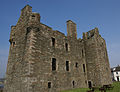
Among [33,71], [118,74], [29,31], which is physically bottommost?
[118,74]

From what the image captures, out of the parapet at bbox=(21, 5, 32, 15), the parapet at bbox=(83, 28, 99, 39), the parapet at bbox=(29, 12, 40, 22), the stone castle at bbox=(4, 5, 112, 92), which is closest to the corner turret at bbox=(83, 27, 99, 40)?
the parapet at bbox=(83, 28, 99, 39)

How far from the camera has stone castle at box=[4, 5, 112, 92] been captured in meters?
11.5

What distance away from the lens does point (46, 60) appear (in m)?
13.0

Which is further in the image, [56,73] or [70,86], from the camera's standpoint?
[70,86]

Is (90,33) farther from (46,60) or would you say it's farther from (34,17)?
(34,17)

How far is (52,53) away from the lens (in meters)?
14.0

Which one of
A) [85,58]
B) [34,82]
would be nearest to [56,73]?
[34,82]

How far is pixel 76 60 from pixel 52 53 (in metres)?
5.58

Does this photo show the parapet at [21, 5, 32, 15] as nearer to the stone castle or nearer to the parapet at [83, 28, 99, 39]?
the stone castle

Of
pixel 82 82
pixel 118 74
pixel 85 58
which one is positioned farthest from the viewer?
pixel 118 74

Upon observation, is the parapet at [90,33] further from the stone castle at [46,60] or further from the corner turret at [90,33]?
the stone castle at [46,60]

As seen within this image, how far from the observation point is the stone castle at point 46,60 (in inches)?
455

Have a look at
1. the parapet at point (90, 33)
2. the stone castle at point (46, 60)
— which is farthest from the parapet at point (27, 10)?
the parapet at point (90, 33)

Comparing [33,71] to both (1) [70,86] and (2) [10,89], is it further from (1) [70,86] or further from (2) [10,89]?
(1) [70,86]
